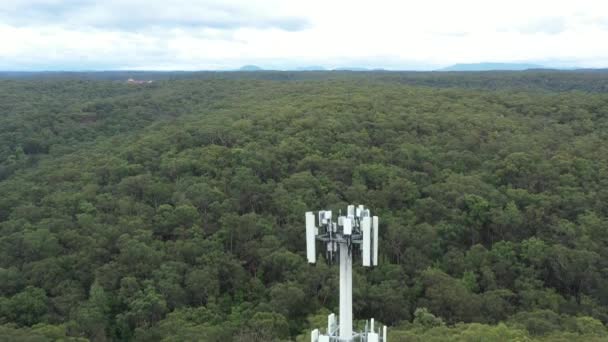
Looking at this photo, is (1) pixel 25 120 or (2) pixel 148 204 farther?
(1) pixel 25 120

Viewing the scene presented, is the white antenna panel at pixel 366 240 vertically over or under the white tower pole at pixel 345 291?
over

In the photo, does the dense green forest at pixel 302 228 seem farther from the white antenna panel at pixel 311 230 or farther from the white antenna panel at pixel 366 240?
the white antenna panel at pixel 366 240

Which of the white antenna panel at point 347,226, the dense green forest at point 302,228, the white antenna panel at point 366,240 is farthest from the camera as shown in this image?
the dense green forest at point 302,228

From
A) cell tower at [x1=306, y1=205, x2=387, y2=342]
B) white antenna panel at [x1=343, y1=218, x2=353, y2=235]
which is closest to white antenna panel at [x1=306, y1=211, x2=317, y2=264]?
cell tower at [x1=306, y1=205, x2=387, y2=342]

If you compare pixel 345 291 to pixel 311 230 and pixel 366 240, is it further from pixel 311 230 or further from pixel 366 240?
pixel 311 230

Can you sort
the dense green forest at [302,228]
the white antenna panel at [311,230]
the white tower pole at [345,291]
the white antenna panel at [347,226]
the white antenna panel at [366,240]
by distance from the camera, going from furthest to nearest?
1. the dense green forest at [302,228]
2. the white antenna panel at [311,230]
3. the white tower pole at [345,291]
4. the white antenna panel at [347,226]
5. the white antenna panel at [366,240]

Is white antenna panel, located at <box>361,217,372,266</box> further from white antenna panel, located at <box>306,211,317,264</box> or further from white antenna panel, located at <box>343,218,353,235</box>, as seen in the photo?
white antenna panel, located at <box>306,211,317,264</box>

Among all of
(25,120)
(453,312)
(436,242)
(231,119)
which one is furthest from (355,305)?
(25,120)

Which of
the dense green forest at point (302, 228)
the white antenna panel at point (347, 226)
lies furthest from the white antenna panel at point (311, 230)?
the dense green forest at point (302, 228)

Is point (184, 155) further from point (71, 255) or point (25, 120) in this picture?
point (25, 120)
